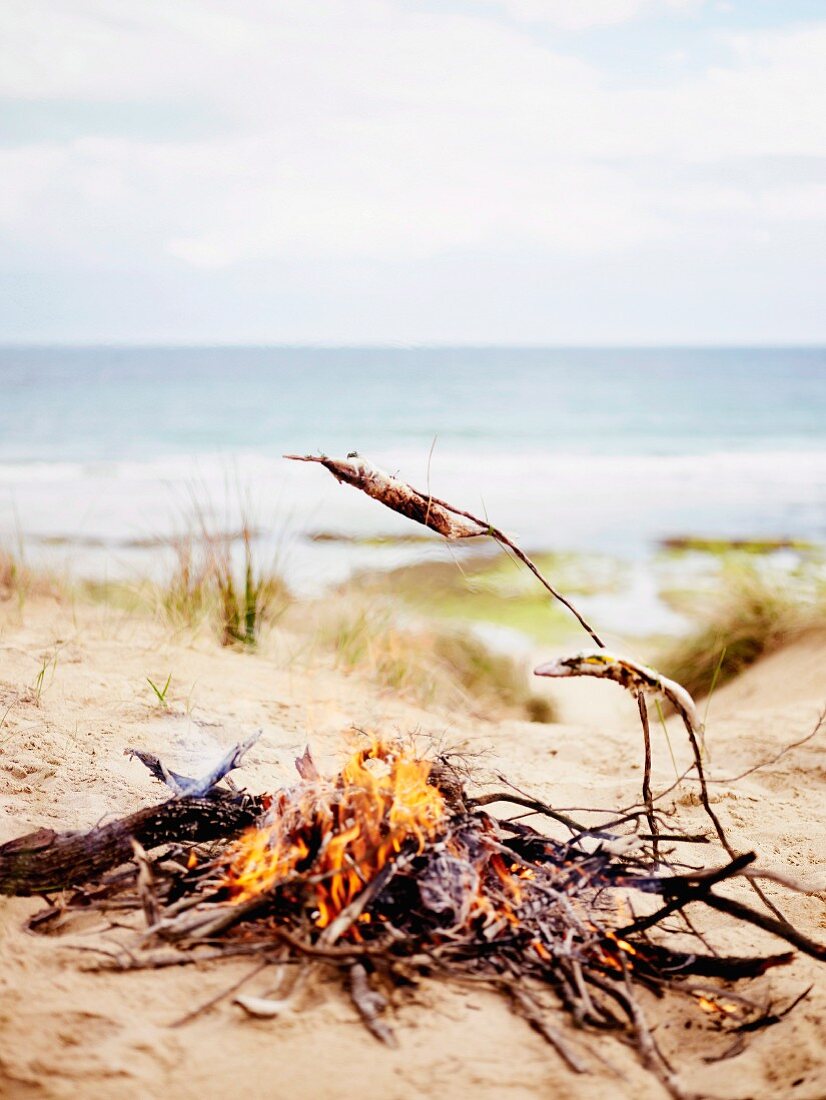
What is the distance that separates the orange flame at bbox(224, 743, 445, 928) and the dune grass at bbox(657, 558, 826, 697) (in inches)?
155

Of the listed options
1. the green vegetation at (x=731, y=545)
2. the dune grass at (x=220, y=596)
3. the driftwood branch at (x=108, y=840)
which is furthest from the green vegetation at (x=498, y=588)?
the driftwood branch at (x=108, y=840)

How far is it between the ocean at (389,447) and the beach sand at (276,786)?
1.07 metres

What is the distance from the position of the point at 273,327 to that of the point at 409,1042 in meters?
61.4

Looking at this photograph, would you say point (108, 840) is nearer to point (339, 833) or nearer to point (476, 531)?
point (339, 833)

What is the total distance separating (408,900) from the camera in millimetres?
1932

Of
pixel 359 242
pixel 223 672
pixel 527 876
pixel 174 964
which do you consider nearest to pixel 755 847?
pixel 527 876

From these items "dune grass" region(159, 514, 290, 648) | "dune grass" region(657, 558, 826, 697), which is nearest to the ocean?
"dune grass" region(159, 514, 290, 648)

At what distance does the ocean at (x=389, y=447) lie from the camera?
12898 millimetres

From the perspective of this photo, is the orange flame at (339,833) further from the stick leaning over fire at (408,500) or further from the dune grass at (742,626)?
the dune grass at (742,626)

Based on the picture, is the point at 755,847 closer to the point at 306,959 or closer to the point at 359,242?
the point at 306,959

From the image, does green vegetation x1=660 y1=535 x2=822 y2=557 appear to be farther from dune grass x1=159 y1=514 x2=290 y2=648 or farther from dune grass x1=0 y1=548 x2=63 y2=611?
dune grass x1=0 y1=548 x2=63 y2=611

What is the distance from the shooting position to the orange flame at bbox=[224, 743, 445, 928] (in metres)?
1.89

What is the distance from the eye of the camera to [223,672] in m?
3.93

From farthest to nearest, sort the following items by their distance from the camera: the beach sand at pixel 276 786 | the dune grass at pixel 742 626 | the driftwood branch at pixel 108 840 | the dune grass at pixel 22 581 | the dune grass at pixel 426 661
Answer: the dune grass at pixel 742 626
the dune grass at pixel 22 581
the dune grass at pixel 426 661
the driftwood branch at pixel 108 840
the beach sand at pixel 276 786
